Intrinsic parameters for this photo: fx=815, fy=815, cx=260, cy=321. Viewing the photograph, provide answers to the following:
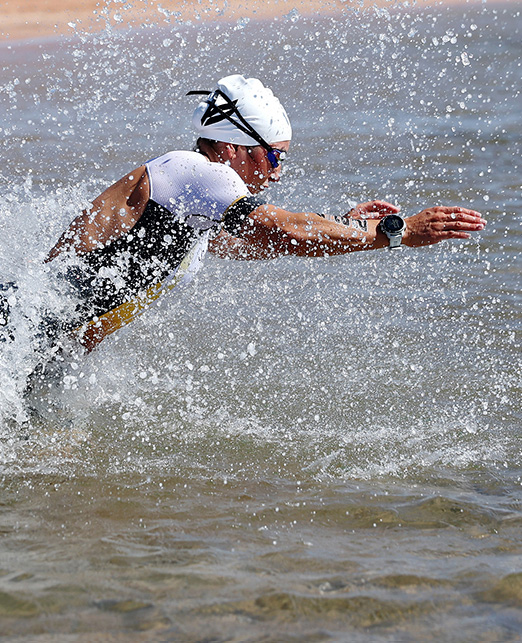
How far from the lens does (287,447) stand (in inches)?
172

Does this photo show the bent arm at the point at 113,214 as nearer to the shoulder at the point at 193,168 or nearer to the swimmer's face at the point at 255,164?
the shoulder at the point at 193,168

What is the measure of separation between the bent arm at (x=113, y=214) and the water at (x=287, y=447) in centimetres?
28

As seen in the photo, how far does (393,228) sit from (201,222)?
0.91 metres

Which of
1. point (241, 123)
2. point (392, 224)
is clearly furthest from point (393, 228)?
point (241, 123)

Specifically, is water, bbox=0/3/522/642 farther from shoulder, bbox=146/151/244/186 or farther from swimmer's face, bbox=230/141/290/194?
swimmer's face, bbox=230/141/290/194

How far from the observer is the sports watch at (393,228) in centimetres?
379

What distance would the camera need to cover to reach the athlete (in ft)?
12.4

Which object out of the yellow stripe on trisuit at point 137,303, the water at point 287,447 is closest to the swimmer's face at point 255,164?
the yellow stripe on trisuit at point 137,303

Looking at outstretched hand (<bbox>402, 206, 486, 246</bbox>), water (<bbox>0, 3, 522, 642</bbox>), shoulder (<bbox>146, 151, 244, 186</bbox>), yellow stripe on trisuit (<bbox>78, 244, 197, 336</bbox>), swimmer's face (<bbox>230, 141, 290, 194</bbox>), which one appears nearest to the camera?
water (<bbox>0, 3, 522, 642</bbox>)

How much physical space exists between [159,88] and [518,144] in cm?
716

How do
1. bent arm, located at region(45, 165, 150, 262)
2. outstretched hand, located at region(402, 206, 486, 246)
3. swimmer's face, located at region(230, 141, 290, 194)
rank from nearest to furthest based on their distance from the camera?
outstretched hand, located at region(402, 206, 486, 246)
bent arm, located at region(45, 165, 150, 262)
swimmer's face, located at region(230, 141, 290, 194)

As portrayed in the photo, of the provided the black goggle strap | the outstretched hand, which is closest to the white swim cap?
the black goggle strap

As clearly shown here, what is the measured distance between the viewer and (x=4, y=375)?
4.23 metres

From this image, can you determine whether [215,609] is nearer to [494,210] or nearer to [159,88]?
[494,210]
